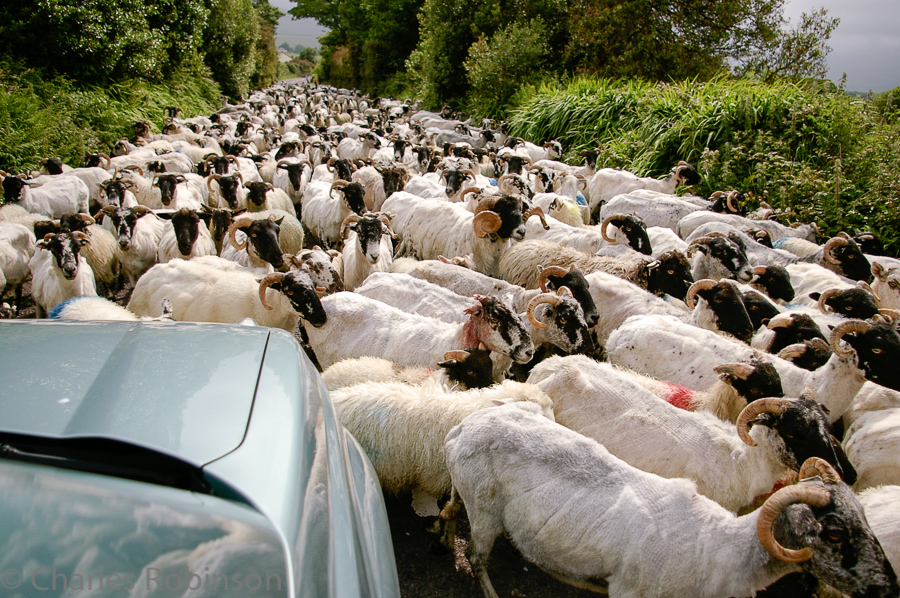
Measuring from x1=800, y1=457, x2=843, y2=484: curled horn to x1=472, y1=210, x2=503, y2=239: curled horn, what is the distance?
438 centimetres

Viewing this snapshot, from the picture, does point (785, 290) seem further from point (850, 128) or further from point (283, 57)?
point (283, 57)

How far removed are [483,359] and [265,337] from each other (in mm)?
2304

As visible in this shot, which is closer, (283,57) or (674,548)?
(674,548)

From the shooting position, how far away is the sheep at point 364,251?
19.0 ft

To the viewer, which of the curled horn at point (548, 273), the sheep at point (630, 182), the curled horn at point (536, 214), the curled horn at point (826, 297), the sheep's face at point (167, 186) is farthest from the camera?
the sheep at point (630, 182)

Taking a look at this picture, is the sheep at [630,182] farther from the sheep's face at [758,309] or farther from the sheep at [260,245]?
the sheep at [260,245]

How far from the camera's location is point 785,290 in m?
5.17

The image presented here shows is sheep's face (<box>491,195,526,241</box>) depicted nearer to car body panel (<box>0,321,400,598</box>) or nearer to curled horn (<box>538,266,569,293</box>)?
curled horn (<box>538,266,569,293</box>)

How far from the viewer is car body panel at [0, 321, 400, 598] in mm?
1116

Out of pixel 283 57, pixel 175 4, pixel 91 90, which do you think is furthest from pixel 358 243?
pixel 283 57

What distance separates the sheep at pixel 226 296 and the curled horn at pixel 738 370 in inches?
119

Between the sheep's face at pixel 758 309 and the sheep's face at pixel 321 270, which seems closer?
the sheep's face at pixel 758 309

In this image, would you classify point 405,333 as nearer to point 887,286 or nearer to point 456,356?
point 456,356

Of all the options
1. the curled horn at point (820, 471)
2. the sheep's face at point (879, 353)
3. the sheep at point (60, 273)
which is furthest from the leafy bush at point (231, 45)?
the curled horn at point (820, 471)
